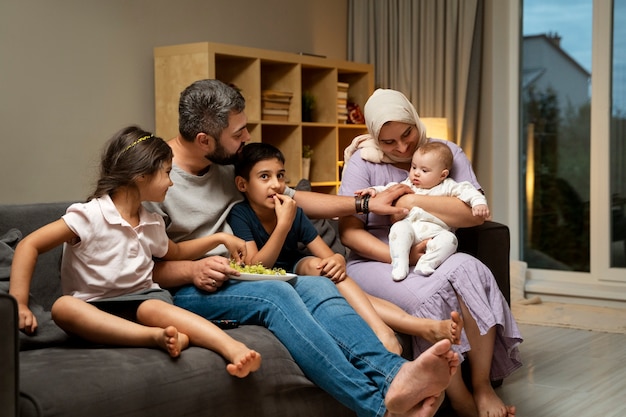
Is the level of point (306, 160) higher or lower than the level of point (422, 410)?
higher

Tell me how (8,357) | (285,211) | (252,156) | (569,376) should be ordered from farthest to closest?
(569,376)
(252,156)
(285,211)
(8,357)

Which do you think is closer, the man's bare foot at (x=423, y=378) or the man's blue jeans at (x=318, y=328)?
the man's bare foot at (x=423, y=378)

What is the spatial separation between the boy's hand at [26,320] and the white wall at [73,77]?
2.21m

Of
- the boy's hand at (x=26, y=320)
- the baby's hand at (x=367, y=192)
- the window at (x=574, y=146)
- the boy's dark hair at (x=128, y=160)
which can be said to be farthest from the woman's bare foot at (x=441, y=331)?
the window at (x=574, y=146)

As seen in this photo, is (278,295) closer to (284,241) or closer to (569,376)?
(284,241)

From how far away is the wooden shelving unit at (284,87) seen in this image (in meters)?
4.66

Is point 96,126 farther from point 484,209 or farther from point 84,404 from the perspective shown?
point 84,404

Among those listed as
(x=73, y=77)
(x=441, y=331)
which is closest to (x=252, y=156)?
(x=441, y=331)

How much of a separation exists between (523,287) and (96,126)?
2.75 metres

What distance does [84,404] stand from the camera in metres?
1.78

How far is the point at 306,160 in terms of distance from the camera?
17.8 feet

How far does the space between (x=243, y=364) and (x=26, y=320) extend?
54cm

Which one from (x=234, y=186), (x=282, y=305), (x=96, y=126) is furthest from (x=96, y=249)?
(x=96, y=126)

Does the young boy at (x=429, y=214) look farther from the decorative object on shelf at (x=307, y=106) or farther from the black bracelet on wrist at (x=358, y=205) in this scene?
the decorative object on shelf at (x=307, y=106)
